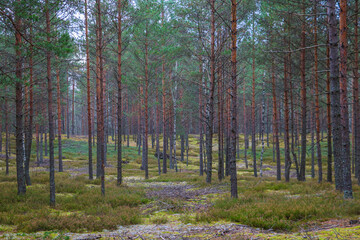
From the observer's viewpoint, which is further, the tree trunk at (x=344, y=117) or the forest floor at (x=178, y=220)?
the tree trunk at (x=344, y=117)

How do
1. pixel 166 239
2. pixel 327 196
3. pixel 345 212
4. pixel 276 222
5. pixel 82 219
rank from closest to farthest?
pixel 166 239, pixel 276 222, pixel 345 212, pixel 82 219, pixel 327 196

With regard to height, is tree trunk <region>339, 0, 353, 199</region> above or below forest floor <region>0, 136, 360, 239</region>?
above

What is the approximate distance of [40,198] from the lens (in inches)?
388

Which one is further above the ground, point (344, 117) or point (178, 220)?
point (344, 117)

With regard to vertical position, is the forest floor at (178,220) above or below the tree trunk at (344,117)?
below

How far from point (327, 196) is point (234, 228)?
485cm

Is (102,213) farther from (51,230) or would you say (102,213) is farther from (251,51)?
(251,51)

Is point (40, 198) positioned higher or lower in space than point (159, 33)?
lower

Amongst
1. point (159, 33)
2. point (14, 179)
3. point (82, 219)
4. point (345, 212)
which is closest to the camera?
point (345, 212)

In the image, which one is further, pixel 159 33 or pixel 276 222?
pixel 159 33

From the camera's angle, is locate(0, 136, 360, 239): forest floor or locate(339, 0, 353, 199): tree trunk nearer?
locate(0, 136, 360, 239): forest floor

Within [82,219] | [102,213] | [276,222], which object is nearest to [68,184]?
[102,213]

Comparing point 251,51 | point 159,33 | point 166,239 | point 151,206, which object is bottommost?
point 151,206

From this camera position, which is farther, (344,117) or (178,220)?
(344,117)
